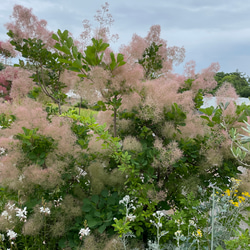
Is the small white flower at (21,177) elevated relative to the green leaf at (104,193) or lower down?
elevated

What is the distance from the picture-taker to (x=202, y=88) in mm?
2359

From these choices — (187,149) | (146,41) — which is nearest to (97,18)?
(146,41)

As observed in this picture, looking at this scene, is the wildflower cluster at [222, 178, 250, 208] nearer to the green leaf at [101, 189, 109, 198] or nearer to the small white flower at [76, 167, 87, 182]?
the green leaf at [101, 189, 109, 198]

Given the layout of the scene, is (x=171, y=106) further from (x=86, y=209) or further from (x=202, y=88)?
(x=86, y=209)

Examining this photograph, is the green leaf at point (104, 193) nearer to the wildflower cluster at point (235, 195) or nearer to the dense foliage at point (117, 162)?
the dense foliage at point (117, 162)

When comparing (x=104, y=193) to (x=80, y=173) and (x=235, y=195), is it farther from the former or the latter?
(x=235, y=195)

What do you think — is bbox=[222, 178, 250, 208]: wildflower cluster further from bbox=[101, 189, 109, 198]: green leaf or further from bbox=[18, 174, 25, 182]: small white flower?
bbox=[18, 174, 25, 182]: small white flower

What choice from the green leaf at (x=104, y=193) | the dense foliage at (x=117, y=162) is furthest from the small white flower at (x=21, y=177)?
the green leaf at (x=104, y=193)

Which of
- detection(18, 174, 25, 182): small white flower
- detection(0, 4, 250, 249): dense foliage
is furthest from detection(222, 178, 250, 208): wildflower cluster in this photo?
detection(18, 174, 25, 182): small white flower

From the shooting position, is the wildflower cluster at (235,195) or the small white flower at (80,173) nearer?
the wildflower cluster at (235,195)

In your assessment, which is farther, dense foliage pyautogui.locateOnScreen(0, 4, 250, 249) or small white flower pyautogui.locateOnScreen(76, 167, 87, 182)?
small white flower pyautogui.locateOnScreen(76, 167, 87, 182)

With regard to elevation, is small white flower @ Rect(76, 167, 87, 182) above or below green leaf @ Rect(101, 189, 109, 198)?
above

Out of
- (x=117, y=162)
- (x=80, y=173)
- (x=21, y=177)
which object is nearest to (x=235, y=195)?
(x=117, y=162)

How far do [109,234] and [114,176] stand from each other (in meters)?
0.46
